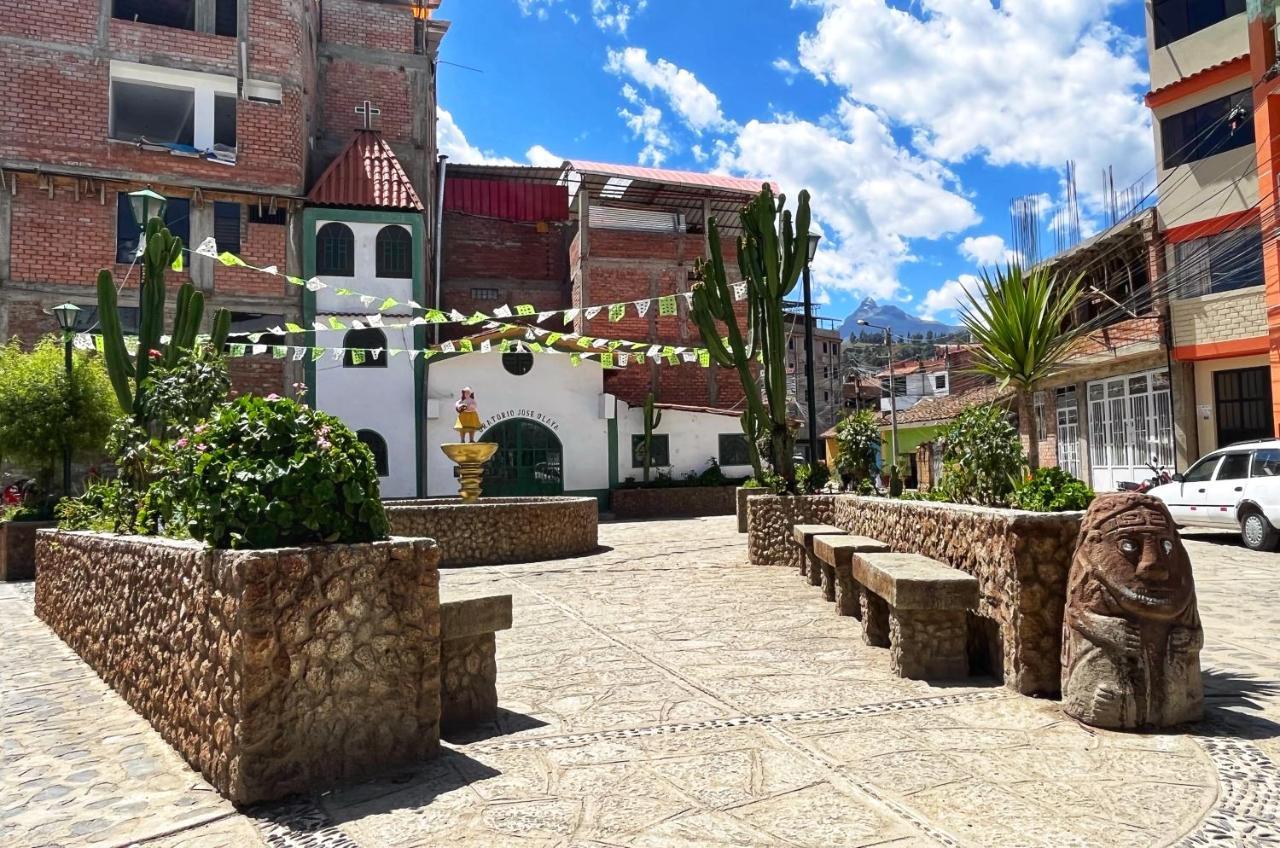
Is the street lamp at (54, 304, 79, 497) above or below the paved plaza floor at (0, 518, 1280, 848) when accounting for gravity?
above

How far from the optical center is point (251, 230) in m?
19.3

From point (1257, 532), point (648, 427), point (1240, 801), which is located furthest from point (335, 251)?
point (1240, 801)

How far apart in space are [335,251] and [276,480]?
703 inches

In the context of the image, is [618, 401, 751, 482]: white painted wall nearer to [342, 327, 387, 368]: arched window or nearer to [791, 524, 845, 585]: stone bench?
[342, 327, 387, 368]: arched window

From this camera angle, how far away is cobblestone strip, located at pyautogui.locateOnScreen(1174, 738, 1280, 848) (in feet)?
9.64

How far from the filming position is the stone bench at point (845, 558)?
272 inches

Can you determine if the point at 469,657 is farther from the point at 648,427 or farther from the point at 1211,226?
the point at 1211,226

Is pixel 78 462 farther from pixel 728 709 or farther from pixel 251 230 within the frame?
pixel 728 709

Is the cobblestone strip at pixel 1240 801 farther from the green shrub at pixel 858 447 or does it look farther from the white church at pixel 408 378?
the white church at pixel 408 378

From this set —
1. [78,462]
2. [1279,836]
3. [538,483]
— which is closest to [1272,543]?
[1279,836]

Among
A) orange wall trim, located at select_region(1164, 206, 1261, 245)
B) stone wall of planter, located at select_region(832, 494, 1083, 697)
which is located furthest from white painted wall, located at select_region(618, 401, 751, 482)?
stone wall of planter, located at select_region(832, 494, 1083, 697)

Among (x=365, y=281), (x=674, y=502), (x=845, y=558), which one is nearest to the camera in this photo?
(x=845, y=558)

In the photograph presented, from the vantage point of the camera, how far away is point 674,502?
21.6m

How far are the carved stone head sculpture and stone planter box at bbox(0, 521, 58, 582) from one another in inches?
529
